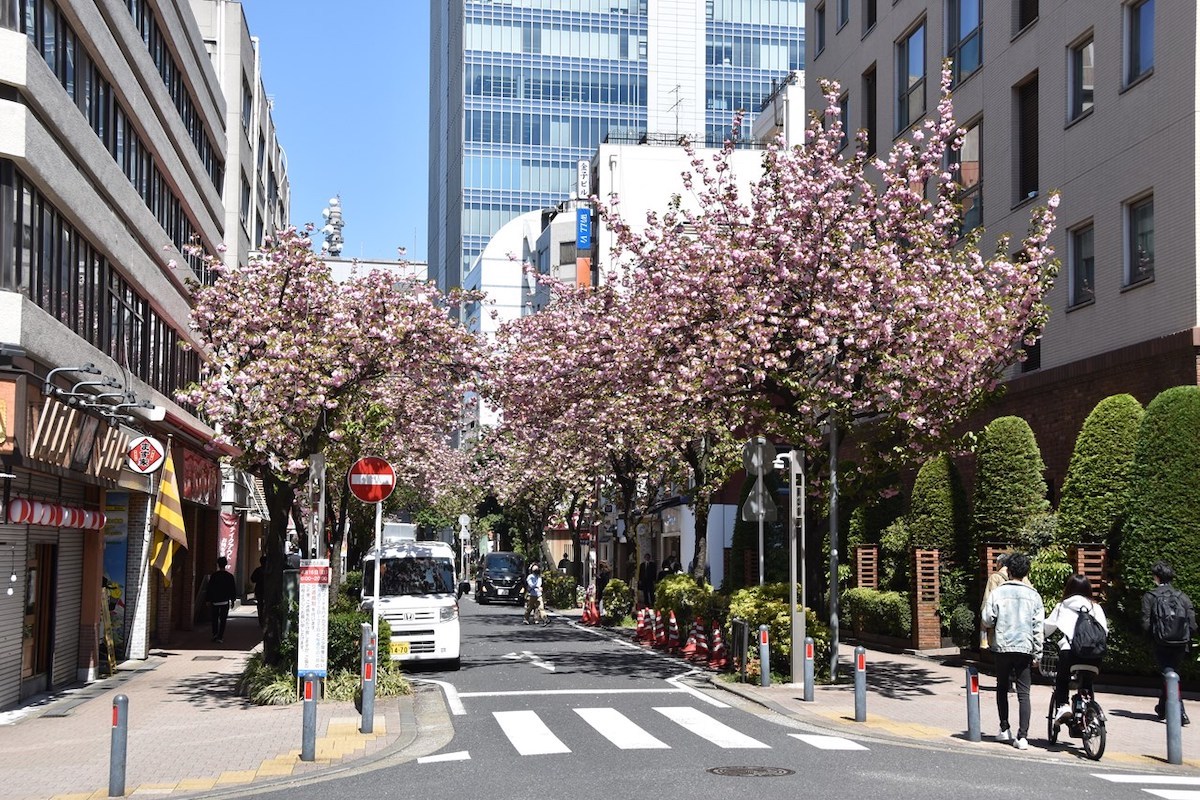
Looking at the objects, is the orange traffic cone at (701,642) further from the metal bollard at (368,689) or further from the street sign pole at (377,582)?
the metal bollard at (368,689)

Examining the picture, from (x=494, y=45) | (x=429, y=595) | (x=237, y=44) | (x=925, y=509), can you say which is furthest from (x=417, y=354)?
(x=494, y=45)

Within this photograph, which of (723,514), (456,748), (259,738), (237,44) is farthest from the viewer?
(723,514)

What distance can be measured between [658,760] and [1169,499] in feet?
30.3

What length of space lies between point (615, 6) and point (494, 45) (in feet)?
36.0

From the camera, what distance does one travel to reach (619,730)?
1527 centimetres

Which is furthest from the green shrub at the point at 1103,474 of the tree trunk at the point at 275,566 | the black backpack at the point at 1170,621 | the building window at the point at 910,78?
the building window at the point at 910,78

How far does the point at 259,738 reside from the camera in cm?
1534

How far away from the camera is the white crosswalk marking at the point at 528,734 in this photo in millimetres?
13820

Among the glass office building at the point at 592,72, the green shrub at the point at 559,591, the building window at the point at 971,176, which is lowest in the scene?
the green shrub at the point at 559,591

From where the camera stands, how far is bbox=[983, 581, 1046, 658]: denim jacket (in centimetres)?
1405

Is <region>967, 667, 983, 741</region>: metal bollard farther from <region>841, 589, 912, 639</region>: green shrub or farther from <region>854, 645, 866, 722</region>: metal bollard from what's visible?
<region>841, 589, 912, 639</region>: green shrub

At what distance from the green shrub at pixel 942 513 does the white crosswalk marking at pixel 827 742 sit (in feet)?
38.3

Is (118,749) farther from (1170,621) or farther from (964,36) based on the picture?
(964,36)

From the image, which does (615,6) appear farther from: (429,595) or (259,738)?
(259,738)
